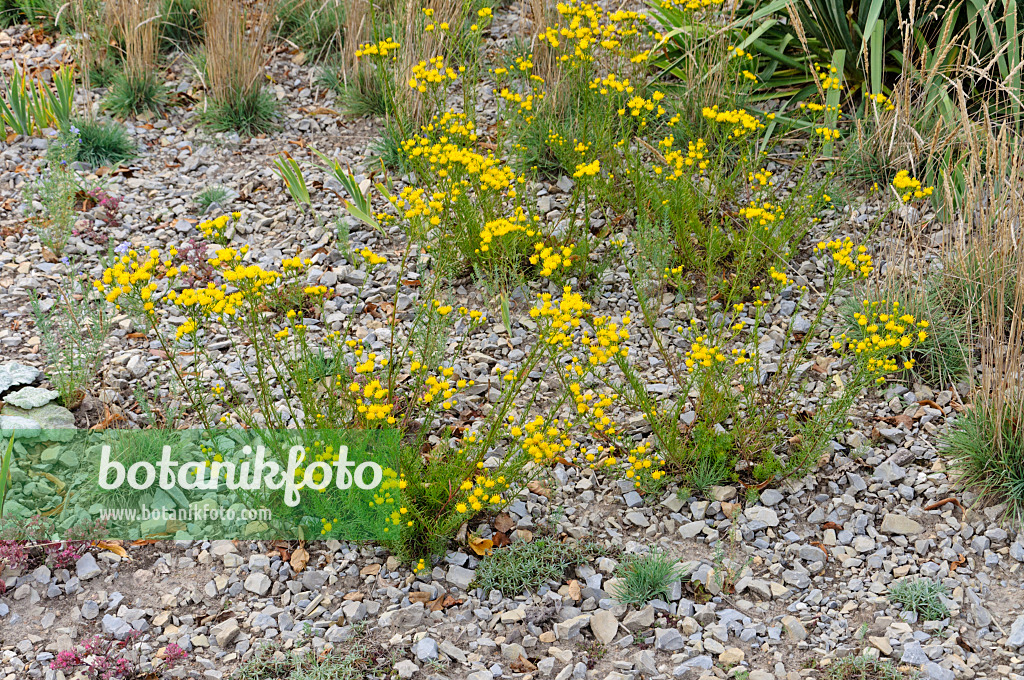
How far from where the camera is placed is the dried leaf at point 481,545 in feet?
8.79

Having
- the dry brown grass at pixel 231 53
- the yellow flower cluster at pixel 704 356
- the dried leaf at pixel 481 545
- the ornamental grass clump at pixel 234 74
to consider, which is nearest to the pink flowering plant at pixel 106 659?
the dried leaf at pixel 481 545

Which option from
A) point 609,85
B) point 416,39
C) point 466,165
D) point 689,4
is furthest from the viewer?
point 416,39

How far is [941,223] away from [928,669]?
2147 mm

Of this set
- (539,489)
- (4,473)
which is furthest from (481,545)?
(4,473)

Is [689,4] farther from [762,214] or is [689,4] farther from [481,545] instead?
[481,545]

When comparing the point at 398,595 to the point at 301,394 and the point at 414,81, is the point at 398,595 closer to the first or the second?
the point at 301,394

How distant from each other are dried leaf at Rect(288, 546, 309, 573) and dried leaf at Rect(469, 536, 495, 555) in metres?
0.51

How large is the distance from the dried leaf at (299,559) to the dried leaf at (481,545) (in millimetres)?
513

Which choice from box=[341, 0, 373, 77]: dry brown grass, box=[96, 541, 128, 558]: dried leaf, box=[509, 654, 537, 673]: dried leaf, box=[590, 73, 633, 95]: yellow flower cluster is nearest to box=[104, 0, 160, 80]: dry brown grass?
box=[341, 0, 373, 77]: dry brown grass

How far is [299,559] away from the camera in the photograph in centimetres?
266

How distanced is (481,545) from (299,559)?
563 mm

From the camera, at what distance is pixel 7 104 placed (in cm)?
463

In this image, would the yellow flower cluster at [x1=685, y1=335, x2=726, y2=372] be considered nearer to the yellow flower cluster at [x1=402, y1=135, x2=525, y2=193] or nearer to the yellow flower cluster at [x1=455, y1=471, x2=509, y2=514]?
the yellow flower cluster at [x1=455, y1=471, x2=509, y2=514]

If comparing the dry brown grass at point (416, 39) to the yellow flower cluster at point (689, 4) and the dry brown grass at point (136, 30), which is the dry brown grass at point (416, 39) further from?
the dry brown grass at point (136, 30)
